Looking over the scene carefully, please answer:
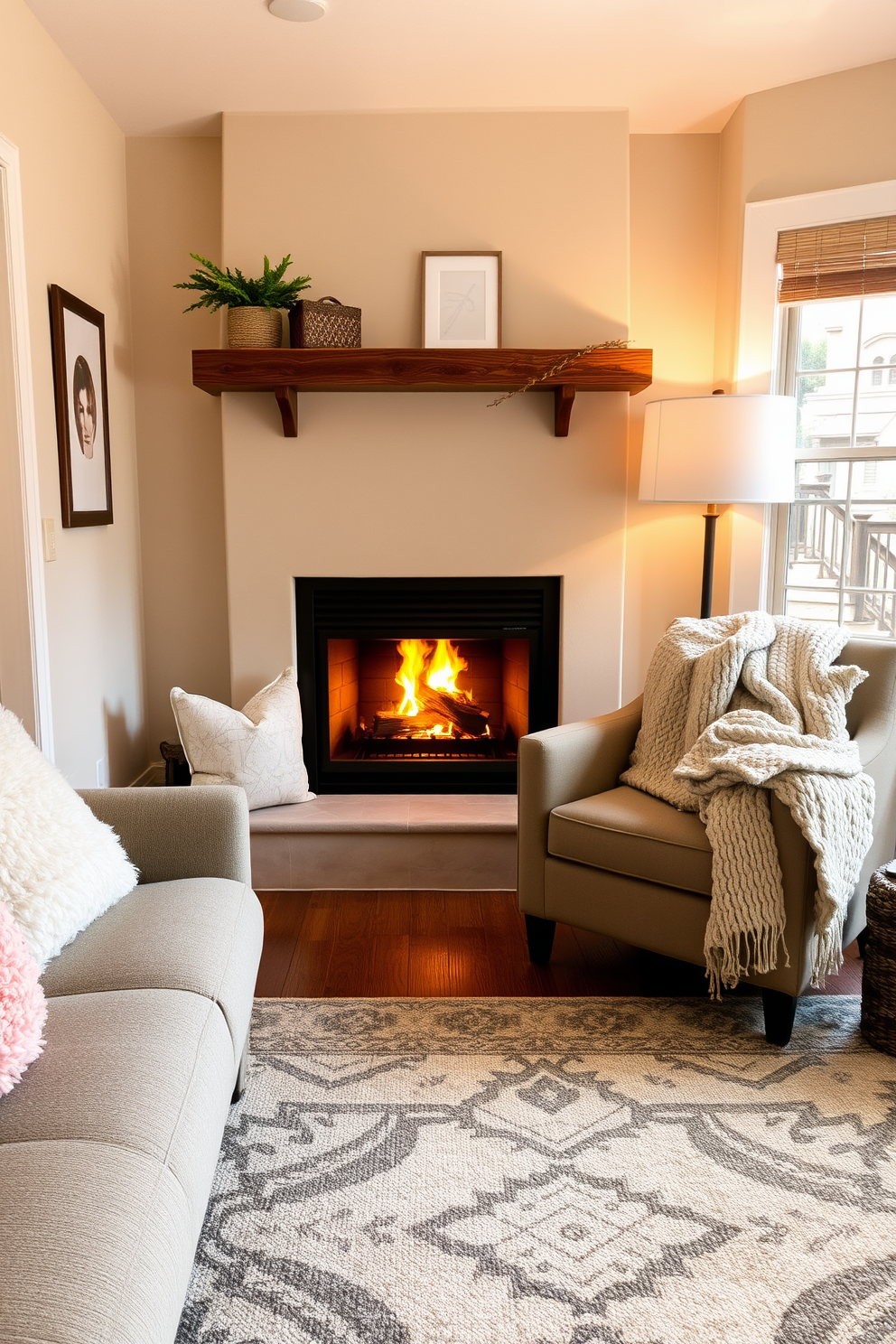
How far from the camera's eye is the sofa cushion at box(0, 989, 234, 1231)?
1181 mm

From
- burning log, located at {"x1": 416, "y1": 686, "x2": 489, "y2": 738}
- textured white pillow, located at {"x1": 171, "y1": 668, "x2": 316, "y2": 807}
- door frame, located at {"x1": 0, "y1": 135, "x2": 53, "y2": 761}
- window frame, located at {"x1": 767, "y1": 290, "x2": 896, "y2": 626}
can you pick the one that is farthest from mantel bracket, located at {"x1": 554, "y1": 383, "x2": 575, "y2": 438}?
door frame, located at {"x1": 0, "y1": 135, "x2": 53, "y2": 761}

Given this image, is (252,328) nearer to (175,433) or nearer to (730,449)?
(175,433)

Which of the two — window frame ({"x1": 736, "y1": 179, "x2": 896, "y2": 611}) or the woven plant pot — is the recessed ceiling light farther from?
window frame ({"x1": 736, "y1": 179, "x2": 896, "y2": 611})

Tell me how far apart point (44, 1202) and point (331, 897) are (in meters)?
2.08

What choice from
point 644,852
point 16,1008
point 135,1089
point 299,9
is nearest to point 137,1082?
point 135,1089

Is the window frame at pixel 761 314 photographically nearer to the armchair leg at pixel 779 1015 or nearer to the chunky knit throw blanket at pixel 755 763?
the chunky knit throw blanket at pixel 755 763

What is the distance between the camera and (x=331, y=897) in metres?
3.11

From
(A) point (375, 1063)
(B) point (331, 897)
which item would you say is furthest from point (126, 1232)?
(B) point (331, 897)

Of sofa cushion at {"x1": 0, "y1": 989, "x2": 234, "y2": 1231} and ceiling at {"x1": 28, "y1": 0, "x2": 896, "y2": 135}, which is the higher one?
ceiling at {"x1": 28, "y1": 0, "x2": 896, "y2": 135}

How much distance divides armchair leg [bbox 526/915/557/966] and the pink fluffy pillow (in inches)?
58.2

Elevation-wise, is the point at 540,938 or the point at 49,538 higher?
the point at 49,538

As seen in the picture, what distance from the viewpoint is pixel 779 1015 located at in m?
2.17

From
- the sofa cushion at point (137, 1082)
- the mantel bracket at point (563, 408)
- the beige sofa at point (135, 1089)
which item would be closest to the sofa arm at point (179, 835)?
the beige sofa at point (135, 1089)

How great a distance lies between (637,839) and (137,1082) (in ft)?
4.49
